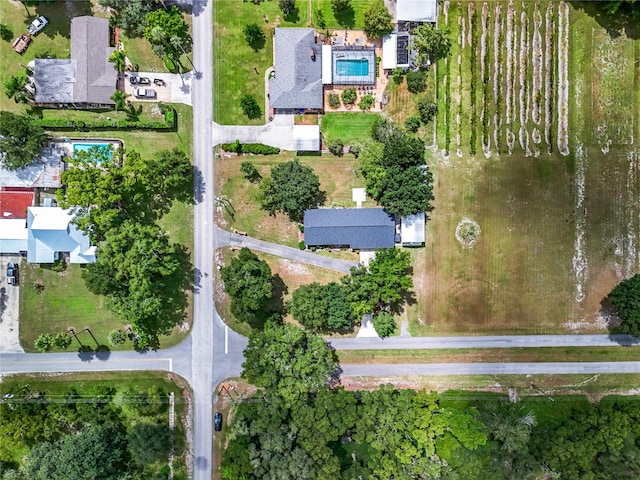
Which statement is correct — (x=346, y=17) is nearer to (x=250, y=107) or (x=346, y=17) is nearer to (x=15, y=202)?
(x=250, y=107)

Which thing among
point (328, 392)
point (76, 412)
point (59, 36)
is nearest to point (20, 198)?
point (59, 36)

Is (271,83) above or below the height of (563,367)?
above

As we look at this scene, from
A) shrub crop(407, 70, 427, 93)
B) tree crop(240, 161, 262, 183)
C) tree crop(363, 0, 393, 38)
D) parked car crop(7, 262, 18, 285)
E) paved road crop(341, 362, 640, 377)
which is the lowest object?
paved road crop(341, 362, 640, 377)

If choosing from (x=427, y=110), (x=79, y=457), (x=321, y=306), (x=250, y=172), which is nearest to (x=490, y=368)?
(x=321, y=306)

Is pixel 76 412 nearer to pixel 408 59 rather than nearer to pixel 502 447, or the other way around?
pixel 502 447

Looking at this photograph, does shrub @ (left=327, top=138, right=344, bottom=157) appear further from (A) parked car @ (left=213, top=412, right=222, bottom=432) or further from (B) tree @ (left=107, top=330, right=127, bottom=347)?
(A) parked car @ (left=213, top=412, right=222, bottom=432)

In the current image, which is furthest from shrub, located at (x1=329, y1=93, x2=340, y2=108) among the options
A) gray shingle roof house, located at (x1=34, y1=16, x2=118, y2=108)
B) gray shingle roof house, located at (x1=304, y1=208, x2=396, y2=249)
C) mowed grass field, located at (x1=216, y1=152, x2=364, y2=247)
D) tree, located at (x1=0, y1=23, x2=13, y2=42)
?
tree, located at (x1=0, y1=23, x2=13, y2=42)

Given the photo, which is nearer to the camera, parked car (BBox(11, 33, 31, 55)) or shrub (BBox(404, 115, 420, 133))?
parked car (BBox(11, 33, 31, 55))
